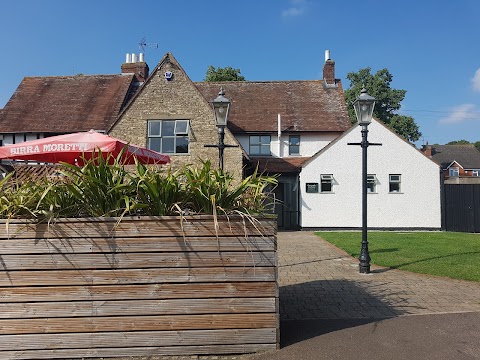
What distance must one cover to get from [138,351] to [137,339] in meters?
0.12

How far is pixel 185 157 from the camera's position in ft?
60.7

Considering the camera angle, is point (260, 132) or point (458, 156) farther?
point (458, 156)

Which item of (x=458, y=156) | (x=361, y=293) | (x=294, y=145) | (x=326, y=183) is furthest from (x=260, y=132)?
(x=458, y=156)

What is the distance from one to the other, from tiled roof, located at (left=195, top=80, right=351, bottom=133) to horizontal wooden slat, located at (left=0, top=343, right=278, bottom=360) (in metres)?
18.2

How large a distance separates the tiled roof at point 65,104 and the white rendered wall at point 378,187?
1200cm

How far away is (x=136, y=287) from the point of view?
12.1 ft

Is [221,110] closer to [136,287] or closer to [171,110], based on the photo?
[136,287]

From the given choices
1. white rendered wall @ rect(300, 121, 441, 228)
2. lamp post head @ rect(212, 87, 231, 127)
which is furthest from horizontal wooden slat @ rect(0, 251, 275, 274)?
white rendered wall @ rect(300, 121, 441, 228)

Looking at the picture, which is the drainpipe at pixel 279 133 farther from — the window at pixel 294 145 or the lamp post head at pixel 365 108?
the lamp post head at pixel 365 108

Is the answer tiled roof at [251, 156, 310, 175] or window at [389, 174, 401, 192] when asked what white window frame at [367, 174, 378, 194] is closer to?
window at [389, 174, 401, 192]

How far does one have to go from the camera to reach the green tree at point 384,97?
48219 mm

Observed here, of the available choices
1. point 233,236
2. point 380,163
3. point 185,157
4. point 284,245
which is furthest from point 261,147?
point 233,236

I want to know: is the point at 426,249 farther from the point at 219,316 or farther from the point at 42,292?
the point at 42,292

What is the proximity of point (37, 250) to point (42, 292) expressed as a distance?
398 millimetres
